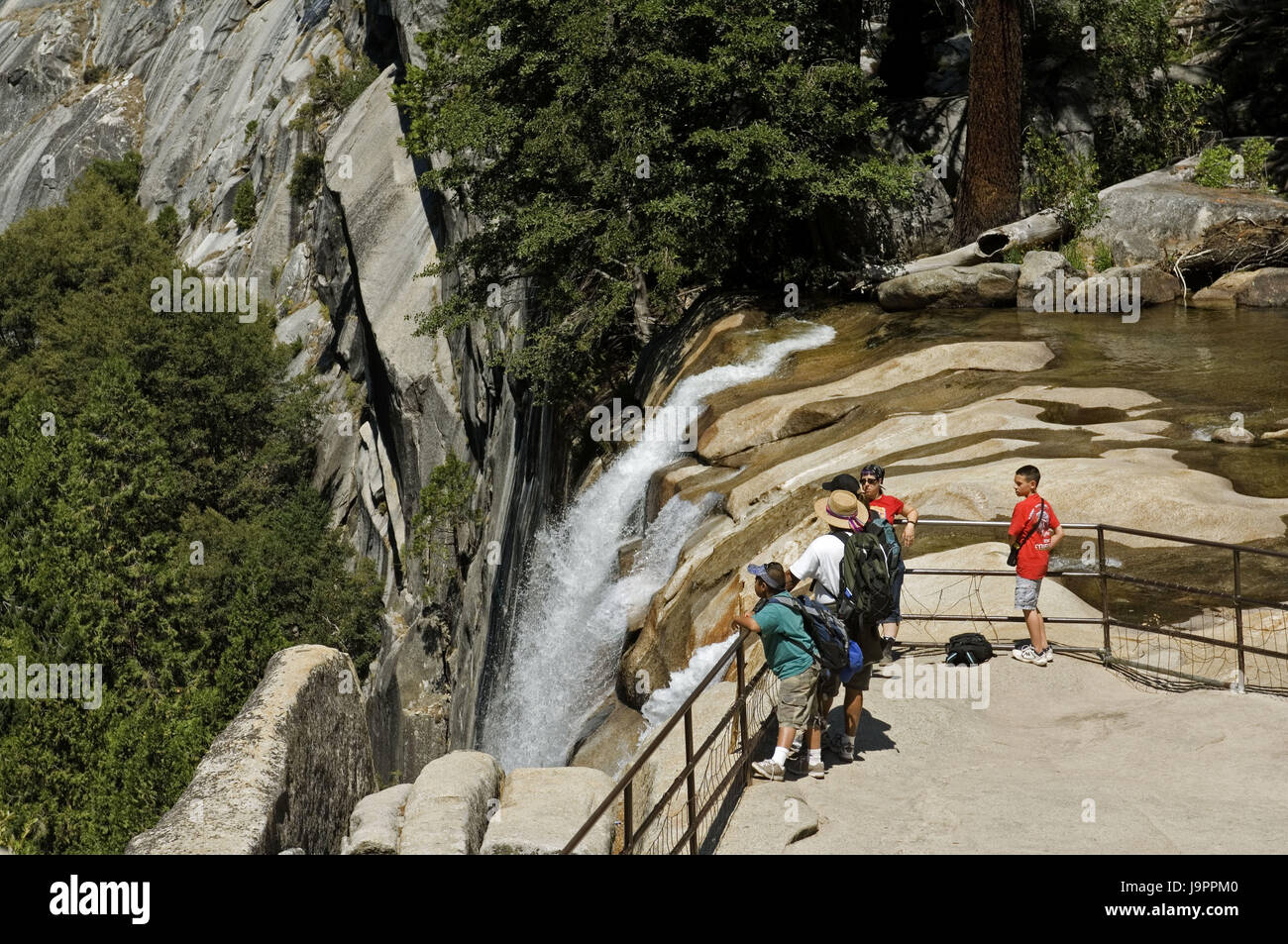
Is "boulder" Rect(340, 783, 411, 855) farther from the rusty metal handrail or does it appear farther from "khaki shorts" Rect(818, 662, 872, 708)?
"khaki shorts" Rect(818, 662, 872, 708)

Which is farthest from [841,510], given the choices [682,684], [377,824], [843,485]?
[377,824]

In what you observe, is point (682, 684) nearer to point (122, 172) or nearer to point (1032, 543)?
point (1032, 543)

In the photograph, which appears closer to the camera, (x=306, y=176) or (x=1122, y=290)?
(x=1122, y=290)

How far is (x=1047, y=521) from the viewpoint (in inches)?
368

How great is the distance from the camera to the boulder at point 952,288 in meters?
20.5

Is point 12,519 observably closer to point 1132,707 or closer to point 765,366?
point 765,366

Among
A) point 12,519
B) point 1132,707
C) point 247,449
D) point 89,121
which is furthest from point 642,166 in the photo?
point 89,121

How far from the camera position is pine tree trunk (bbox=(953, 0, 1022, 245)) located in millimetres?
22438

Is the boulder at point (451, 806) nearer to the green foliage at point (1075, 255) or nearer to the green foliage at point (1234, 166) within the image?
the green foliage at point (1075, 255)

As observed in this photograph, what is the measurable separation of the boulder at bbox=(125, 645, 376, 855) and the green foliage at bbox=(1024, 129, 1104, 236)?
16.0m

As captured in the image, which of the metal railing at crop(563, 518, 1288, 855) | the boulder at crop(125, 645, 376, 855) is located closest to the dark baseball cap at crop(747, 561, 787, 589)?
the metal railing at crop(563, 518, 1288, 855)

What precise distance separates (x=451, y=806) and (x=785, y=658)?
2.72 m

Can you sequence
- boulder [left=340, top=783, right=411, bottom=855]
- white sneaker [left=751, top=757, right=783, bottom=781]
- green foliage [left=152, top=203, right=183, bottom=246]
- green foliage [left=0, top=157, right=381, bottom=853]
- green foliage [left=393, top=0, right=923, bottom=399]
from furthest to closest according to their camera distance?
green foliage [left=152, top=203, right=183, bottom=246] < green foliage [left=0, top=157, right=381, bottom=853] < green foliage [left=393, top=0, right=923, bottom=399] < boulder [left=340, top=783, right=411, bottom=855] < white sneaker [left=751, top=757, right=783, bottom=781]

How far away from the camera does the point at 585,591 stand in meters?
16.4
